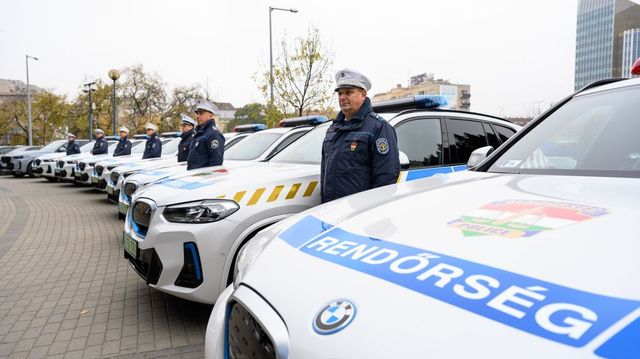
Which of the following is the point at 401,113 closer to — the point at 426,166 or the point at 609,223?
the point at 426,166

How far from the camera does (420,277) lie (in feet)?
3.48

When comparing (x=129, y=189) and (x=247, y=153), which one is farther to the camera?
(x=247, y=153)

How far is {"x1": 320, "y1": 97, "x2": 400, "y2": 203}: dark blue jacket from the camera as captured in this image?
3305 millimetres

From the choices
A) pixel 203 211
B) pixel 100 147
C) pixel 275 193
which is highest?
pixel 100 147

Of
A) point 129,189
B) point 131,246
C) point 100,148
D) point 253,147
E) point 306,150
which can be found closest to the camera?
point 131,246

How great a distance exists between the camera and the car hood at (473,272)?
0.82m

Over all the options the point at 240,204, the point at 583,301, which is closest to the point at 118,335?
the point at 240,204

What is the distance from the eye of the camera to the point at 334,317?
3.46 ft

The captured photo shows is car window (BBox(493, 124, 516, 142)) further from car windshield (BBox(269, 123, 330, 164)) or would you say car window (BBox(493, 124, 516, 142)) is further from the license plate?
the license plate

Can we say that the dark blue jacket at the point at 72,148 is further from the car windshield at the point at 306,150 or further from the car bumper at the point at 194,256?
the car bumper at the point at 194,256

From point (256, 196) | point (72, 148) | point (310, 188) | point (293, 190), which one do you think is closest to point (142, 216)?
point (256, 196)

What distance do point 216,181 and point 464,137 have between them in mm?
2544

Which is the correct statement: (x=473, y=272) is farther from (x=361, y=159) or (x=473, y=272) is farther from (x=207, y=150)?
(x=207, y=150)

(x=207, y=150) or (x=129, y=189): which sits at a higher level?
(x=207, y=150)
